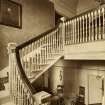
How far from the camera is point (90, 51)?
13.2 feet

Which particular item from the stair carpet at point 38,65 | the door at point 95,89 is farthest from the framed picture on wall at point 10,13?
the door at point 95,89

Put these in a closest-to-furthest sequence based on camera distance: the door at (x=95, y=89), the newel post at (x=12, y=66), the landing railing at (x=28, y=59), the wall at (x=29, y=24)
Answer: the landing railing at (x=28, y=59) → the newel post at (x=12, y=66) → the wall at (x=29, y=24) → the door at (x=95, y=89)

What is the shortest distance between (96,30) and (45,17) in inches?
149

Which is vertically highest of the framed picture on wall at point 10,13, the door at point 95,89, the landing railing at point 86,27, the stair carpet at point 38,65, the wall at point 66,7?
the wall at point 66,7

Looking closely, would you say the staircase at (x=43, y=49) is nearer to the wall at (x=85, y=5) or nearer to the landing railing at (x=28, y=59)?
the landing railing at (x=28, y=59)

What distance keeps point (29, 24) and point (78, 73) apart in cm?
288

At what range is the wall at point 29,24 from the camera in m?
4.93

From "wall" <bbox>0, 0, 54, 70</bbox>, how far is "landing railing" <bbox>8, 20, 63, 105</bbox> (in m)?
0.97

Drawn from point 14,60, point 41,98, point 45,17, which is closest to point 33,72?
point 14,60

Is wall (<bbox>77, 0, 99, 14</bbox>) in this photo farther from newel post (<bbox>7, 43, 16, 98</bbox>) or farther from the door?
newel post (<bbox>7, 43, 16, 98</bbox>)

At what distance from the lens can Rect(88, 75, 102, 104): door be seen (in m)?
5.57

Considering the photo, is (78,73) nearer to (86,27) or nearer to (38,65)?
(38,65)

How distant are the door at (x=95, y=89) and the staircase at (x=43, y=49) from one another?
188 cm

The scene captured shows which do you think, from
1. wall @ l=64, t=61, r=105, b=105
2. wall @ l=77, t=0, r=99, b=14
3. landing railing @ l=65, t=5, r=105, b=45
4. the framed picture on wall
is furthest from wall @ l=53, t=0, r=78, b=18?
wall @ l=64, t=61, r=105, b=105
